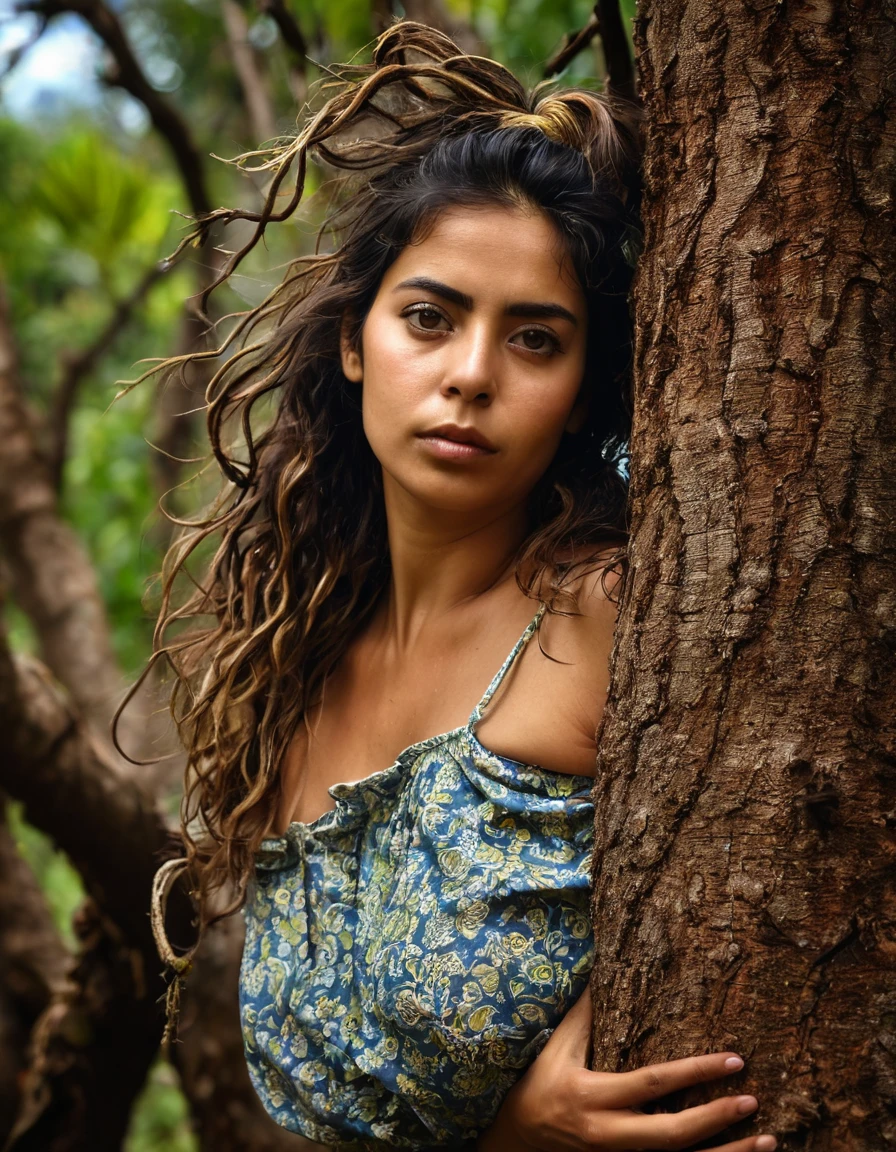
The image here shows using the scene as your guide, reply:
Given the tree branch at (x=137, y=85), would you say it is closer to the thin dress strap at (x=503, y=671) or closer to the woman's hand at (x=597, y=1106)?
the thin dress strap at (x=503, y=671)

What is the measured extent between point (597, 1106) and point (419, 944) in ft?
1.22

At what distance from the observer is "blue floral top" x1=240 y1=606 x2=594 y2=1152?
160 centimetres

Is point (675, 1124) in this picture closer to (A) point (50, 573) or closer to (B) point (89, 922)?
(B) point (89, 922)

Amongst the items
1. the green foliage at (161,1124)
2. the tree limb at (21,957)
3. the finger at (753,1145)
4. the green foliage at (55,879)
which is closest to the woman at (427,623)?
the finger at (753,1145)

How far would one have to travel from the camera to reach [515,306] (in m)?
1.74

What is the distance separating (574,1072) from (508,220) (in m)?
1.15

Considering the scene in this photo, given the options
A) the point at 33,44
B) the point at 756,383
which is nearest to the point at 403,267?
the point at 756,383

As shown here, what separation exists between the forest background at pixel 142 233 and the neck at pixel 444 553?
1.36 ft

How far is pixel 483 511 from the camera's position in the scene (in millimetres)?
1928

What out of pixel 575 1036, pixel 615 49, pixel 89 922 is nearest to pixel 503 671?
pixel 575 1036

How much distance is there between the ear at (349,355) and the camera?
204 cm

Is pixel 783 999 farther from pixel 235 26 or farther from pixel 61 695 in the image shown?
pixel 235 26

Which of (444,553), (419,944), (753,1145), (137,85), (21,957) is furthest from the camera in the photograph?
(137,85)

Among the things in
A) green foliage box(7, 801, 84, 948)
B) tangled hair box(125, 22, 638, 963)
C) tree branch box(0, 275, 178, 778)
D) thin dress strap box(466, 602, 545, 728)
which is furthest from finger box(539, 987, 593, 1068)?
green foliage box(7, 801, 84, 948)
